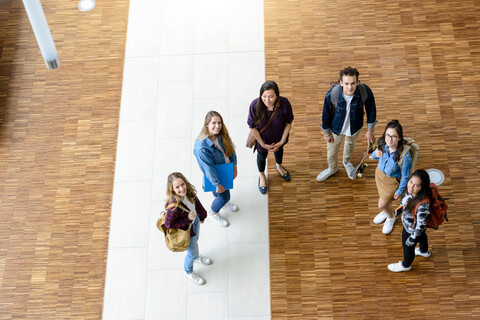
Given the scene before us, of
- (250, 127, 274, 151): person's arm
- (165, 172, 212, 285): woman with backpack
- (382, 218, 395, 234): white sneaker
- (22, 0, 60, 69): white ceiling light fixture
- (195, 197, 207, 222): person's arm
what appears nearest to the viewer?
(22, 0, 60, 69): white ceiling light fixture

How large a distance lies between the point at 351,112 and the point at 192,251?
2.10 meters

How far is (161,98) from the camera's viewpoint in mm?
6414

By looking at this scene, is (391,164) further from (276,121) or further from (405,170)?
(276,121)

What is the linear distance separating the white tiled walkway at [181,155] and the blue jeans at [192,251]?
0.30 metres

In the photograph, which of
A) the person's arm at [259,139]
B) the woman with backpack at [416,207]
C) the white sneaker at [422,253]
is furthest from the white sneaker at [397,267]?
the person's arm at [259,139]

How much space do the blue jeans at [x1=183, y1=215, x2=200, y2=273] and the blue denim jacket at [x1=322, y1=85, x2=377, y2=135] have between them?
1.65 m

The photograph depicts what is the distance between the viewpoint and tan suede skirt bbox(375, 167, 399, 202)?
4.74 m

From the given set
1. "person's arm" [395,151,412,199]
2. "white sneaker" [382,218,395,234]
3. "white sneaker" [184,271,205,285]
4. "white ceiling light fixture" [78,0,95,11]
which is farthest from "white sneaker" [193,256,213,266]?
"white ceiling light fixture" [78,0,95,11]

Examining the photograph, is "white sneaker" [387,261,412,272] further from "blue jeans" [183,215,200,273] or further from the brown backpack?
the brown backpack

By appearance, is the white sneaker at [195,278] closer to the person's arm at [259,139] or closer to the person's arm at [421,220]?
the person's arm at [259,139]

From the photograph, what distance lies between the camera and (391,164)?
4.55 m

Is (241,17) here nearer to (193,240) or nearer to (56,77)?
(56,77)

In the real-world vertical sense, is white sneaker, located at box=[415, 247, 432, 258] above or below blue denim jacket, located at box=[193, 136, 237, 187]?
below

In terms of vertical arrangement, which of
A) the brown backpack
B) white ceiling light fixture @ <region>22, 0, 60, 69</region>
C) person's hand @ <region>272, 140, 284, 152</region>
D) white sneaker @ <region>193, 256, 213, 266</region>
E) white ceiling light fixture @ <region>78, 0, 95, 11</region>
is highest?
white ceiling light fixture @ <region>78, 0, 95, 11</region>
